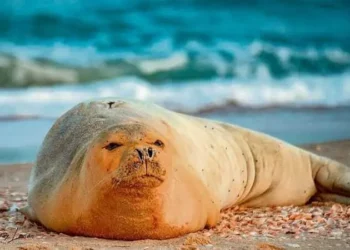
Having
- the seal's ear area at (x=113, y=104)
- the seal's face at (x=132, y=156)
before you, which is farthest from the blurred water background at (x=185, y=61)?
the seal's face at (x=132, y=156)

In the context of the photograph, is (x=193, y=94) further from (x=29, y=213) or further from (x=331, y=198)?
(x=29, y=213)

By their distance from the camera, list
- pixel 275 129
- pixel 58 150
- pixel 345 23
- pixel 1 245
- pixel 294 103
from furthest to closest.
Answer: pixel 345 23
pixel 294 103
pixel 275 129
pixel 58 150
pixel 1 245

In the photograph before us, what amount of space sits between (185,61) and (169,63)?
0.40 m

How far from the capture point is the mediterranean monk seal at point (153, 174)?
3.75 meters

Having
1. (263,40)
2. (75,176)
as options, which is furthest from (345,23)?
(75,176)

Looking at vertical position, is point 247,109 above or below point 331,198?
above

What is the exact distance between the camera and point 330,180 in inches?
210

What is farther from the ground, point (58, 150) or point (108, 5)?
point (108, 5)

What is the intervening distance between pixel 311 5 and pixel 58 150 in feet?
61.5

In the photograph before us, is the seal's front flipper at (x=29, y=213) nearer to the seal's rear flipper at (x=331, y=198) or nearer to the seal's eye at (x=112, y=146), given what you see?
the seal's eye at (x=112, y=146)

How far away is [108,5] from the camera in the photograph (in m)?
20.4

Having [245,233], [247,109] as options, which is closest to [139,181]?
[245,233]

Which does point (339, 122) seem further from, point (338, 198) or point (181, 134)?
point (181, 134)

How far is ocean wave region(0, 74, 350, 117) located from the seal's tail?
6133mm
